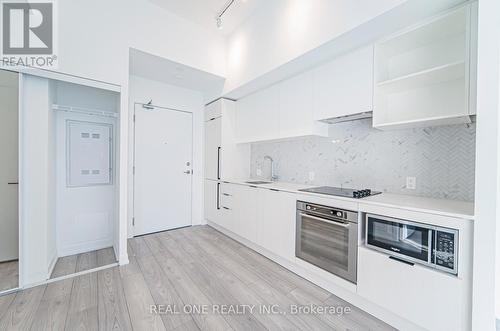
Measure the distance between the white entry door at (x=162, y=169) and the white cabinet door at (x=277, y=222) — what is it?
1754 mm

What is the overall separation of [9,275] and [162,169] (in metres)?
2.04

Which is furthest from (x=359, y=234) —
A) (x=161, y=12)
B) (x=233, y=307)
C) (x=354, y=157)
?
(x=161, y=12)

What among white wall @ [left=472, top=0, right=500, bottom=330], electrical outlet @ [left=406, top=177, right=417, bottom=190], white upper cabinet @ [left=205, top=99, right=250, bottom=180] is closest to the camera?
white wall @ [left=472, top=0, right=500, bottom=330]

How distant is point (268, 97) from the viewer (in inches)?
118

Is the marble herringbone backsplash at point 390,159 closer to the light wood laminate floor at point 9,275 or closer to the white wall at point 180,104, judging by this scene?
the white wall at point 180,104

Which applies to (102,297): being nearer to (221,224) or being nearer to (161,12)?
(221,224)

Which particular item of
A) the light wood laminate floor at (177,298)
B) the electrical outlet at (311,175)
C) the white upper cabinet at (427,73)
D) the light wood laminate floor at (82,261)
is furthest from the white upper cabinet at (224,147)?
the white upper cabinet at (427,73)

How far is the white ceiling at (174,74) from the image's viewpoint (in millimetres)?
2826

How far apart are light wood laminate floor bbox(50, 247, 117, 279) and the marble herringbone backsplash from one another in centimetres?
264

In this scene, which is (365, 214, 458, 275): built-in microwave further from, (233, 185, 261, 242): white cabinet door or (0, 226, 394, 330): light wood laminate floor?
(233, 185, 261, 242): white cabinet door

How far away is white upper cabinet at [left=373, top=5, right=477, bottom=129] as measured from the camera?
4.90ft

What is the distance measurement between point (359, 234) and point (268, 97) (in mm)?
2102

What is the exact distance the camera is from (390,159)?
204cm

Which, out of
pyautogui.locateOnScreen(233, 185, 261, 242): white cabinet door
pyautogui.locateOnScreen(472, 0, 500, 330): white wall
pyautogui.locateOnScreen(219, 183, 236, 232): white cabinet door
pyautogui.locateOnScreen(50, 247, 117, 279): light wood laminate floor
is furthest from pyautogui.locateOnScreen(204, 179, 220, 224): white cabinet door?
pyautogui.locateOnScreen(472, 0, 500, 330): white wall
